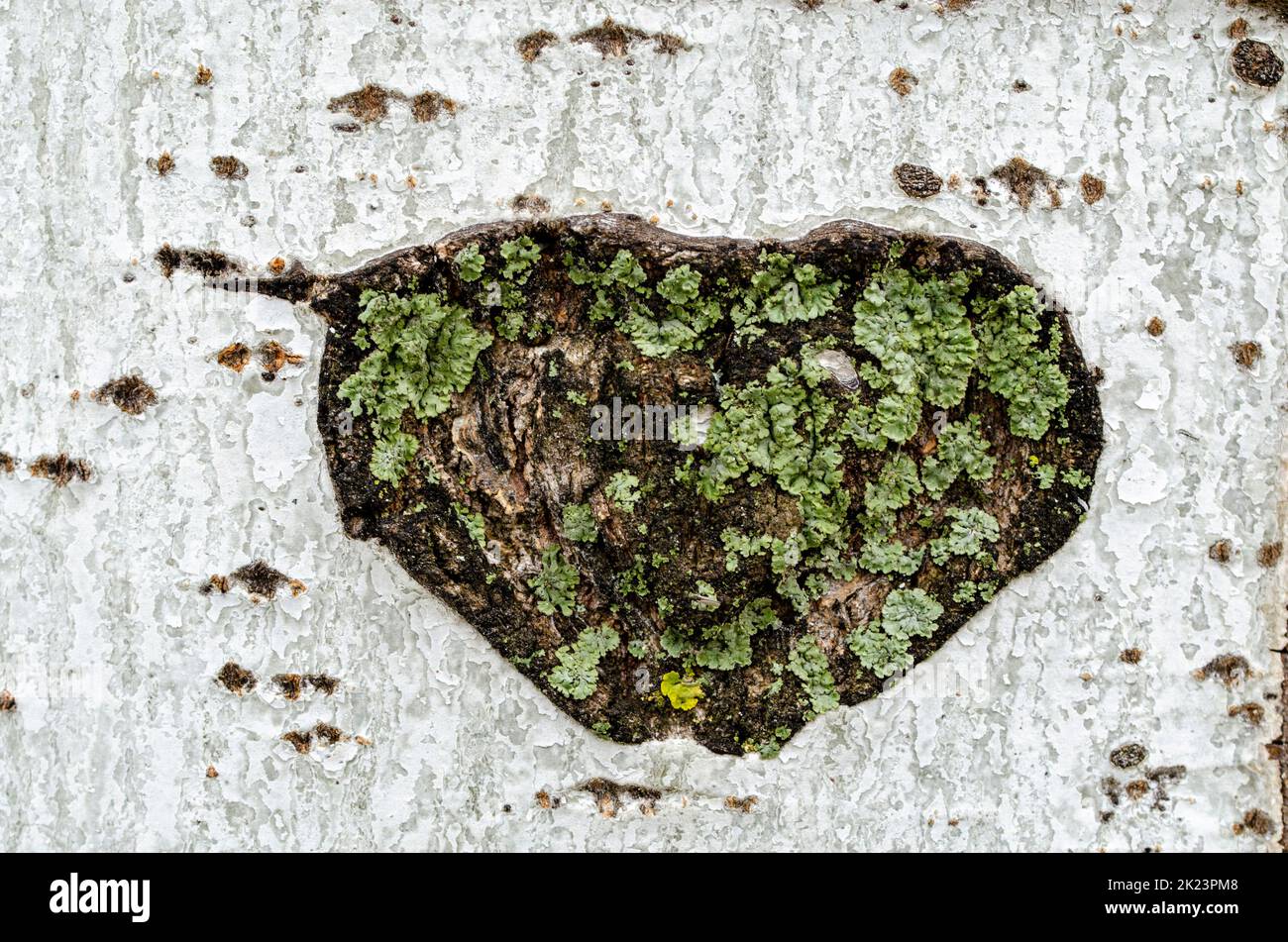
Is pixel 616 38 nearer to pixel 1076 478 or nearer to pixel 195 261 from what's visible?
pixel 195 261

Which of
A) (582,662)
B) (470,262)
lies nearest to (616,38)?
(470,262)

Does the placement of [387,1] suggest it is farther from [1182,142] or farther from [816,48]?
[1182,142]

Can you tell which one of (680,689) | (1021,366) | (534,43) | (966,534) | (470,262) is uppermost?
(534,43)

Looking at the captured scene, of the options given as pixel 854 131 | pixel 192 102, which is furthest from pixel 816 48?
pixel 192 102

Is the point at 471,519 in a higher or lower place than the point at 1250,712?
higher

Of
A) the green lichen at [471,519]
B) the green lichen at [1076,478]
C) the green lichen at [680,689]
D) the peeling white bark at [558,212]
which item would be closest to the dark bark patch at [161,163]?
the peeling white bark at [558,212]

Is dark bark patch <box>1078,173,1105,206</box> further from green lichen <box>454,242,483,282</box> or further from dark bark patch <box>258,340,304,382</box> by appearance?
dark bark patch <box>258,340,304,382</box>

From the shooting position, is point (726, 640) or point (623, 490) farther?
point (726, 640)
